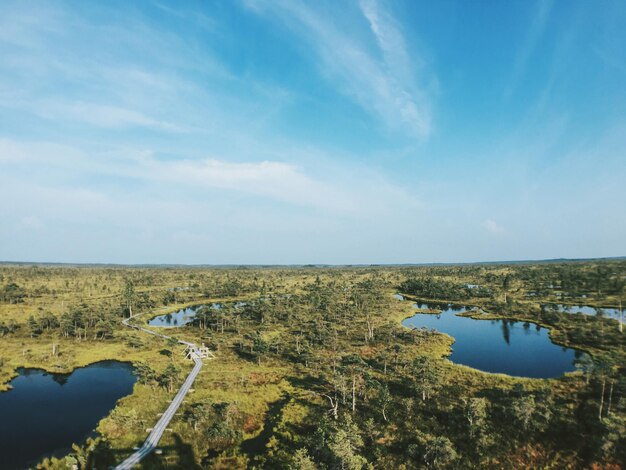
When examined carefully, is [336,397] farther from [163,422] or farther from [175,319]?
[175,319]

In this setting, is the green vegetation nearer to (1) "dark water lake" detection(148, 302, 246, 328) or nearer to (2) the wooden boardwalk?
(2) the wooden boardwalk

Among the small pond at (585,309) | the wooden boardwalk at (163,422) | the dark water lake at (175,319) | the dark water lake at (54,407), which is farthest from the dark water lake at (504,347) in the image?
the dark water lake at (175,319)

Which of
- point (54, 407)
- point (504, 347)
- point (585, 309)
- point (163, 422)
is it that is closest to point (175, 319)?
point (54, 407)

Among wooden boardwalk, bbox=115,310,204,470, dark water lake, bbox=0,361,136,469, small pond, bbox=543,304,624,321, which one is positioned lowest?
dark water lake, bbox=0,361,136,469

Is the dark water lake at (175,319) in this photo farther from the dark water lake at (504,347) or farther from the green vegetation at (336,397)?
the dark water lake at (504,347)

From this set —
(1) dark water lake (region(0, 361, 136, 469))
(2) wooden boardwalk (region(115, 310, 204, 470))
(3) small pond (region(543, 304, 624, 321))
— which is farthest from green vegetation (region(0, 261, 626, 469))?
(3) small pond (region(543, 304, 624, 321))
